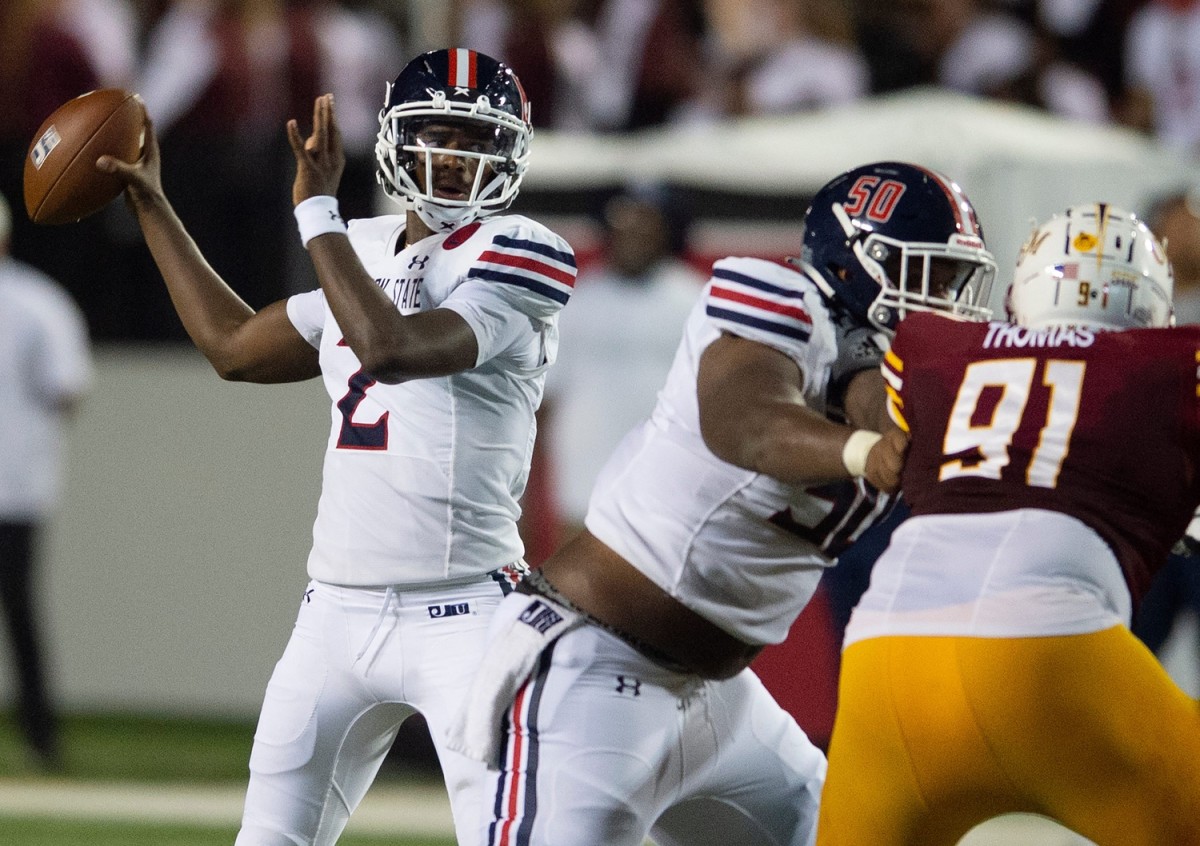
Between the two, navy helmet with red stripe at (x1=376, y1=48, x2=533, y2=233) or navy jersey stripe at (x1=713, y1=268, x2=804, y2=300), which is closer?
navy jersey stripe at (x1=713, y1=268, x2=804, y2=300)

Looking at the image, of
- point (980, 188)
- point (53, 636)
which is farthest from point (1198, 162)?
point (53, 636)

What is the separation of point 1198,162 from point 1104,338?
392 centimetres

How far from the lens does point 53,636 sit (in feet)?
24.7

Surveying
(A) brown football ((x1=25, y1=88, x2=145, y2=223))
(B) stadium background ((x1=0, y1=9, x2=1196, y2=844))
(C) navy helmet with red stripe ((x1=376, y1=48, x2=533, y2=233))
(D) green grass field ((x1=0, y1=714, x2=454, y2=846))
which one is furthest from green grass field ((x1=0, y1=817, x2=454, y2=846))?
(C) navy helmet with red stripe ((x1=376, y1=48, x2=533, y2=233))

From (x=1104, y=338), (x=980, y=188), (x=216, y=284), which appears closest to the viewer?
(x=1104, y=338)

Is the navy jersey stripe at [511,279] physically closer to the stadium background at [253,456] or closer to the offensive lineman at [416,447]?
the offensive lineman at [416,447]

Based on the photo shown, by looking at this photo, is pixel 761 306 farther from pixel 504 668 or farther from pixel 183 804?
pixel 183 804

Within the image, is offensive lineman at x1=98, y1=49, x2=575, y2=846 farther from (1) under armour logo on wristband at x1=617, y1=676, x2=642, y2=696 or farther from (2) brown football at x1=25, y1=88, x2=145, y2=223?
(2) brown football at x1=25, y1=88, x2=145, y2=223

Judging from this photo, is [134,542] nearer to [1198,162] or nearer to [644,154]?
[644,154]

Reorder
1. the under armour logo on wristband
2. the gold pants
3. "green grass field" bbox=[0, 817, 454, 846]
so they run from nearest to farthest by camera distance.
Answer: the gold pants
the under armour logo on wristband
"green grass field" bbox=[0, 817, 454, 846]

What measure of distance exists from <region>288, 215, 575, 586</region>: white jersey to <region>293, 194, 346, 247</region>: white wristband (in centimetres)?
16

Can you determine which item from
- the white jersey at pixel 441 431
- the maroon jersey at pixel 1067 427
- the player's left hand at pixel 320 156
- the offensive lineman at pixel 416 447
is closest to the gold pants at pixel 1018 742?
the maroon jersey at pixel 1067 427

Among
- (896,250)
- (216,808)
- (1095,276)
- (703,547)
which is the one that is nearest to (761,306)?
(896,250)

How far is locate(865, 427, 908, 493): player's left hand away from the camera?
251 cm
